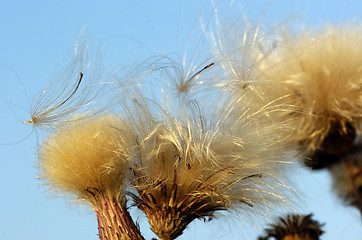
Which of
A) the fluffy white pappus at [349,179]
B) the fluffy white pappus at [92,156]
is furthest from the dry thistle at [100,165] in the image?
the fluffy white pappus at [349,179]

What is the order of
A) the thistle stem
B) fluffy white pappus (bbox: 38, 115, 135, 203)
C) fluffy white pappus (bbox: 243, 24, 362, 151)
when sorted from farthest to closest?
fluffy white pappus (bbox: 243, 24, 362, 151)
fluffy white pappus (bbox: 38, 115, 135, 203)
the thistle stem

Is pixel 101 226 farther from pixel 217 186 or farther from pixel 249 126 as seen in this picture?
pixel 249 126

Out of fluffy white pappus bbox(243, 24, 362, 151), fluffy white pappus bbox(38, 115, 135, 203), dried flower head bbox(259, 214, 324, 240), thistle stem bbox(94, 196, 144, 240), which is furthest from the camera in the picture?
fluffy white pappus bbox(243, 24, 362, 151)

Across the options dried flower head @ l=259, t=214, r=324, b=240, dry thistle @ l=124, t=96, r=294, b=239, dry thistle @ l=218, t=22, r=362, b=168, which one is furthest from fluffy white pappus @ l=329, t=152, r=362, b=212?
dry thistle @ l=124, t=96, r=294, b=239

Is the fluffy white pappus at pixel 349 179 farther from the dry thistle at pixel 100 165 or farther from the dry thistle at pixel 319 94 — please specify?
the dry thistle at pixel 100 165

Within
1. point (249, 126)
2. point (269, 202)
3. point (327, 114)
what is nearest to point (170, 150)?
point (249, 126)

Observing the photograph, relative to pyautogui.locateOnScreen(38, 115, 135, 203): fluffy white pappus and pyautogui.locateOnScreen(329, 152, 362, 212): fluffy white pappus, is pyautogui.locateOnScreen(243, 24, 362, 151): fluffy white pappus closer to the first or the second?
pyautogui.locateOnScreen(329, 152, 362, 212): fluffy white pappus
